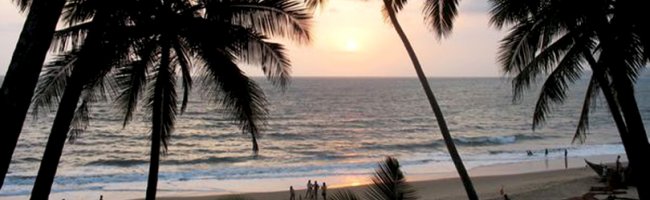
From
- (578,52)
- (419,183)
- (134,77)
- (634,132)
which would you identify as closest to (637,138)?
(634,132)

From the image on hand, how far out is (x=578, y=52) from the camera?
10469 mm

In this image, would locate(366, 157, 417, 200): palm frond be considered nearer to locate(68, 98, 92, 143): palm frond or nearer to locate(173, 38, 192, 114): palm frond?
locate(173, 38, 192, 114): palm frond

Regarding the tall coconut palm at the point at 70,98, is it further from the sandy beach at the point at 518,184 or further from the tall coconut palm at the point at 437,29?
the sandy beach at the point at 518,184

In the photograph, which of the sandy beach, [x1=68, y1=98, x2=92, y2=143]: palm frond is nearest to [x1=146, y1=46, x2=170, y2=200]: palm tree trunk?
[x1=68, y1=98, x2=92, y2=143]: palm frond

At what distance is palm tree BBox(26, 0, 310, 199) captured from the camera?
27.8 ft

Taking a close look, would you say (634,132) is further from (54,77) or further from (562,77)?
(54,77)

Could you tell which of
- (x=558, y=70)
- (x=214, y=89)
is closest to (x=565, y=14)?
(x=558, y=70)

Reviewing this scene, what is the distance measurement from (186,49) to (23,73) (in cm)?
572

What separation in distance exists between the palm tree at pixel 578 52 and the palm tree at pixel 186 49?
3700 mm

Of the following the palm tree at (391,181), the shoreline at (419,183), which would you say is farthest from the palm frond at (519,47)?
the shoreline at (419,183)

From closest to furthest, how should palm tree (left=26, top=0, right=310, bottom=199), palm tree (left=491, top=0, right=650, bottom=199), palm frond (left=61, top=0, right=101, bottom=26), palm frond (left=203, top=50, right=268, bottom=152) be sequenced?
1. palm frond (left=61, top=0, right=101, bottom=26)
2. palm tree (left=491, top=0, right=650, bottom=199)
3. palm tree (left=26, top=0, right=310, bottom=199)
4. palm frond (left=203, top=50, right=268, bottom=152)

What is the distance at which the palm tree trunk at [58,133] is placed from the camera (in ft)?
22.3

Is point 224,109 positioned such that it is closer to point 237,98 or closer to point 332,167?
point 237,98

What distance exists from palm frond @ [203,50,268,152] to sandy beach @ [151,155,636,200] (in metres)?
10.2
